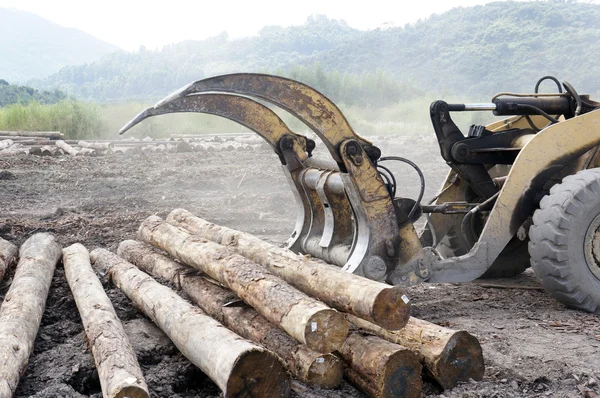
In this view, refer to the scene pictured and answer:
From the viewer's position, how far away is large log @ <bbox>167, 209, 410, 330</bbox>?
3725 millimetres

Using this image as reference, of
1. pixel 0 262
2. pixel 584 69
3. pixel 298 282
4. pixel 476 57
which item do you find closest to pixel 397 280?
pixel 298 282

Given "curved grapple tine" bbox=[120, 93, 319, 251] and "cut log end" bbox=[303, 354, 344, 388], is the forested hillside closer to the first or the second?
"curved grapple tine" bbox=[120, 93, 319, 251]

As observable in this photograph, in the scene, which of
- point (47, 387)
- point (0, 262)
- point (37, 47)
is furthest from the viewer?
point (37, 47)

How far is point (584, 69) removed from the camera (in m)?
56.2

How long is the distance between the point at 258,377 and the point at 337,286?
856mm

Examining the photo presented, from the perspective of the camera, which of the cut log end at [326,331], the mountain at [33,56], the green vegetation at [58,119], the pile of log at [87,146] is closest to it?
the cut log end at [326,331]

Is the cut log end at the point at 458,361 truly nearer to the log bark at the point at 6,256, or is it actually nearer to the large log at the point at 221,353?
the large log at the point at 221,353

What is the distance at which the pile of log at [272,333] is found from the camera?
11.3ft

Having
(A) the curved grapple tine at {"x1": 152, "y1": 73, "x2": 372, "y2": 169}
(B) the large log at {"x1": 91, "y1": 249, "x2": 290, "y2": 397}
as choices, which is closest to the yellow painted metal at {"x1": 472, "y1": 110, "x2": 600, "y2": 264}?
(A) the curved grapple tine at {"x1": 152, "y1": 73, "x2": 372, "y2": 169}

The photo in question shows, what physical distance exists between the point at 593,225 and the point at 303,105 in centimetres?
237

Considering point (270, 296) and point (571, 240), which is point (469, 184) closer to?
point (571, 240)

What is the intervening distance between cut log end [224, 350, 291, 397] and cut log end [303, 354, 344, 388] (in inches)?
10.1

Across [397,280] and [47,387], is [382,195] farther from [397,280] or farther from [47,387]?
[47,387]

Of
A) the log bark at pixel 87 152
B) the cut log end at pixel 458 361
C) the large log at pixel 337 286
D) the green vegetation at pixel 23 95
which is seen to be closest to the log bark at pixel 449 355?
the cut log end at pixel 458 361
